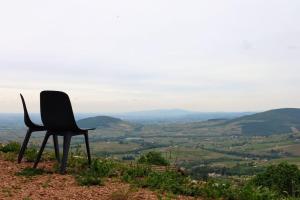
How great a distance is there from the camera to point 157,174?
11.3 metres

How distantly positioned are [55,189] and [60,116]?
7.99 ft

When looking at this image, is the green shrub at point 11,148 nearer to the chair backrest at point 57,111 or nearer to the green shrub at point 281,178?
the chair backrest at point 57,111

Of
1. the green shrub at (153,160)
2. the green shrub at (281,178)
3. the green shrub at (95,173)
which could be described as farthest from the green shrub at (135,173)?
the green shrub at (281,178)

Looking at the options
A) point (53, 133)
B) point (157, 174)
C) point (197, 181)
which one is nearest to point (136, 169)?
point (157, 174)

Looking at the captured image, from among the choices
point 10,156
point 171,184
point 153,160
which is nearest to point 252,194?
point 171,184

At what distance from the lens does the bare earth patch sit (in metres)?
8.65

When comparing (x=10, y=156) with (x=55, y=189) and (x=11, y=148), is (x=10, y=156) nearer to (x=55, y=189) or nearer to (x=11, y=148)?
(x=11, y=148)

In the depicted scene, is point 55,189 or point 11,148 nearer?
point 55,189

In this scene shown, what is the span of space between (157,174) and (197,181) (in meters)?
1.09

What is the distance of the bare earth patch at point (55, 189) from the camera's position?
8648 millimetres

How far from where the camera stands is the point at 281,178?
44.4 ft

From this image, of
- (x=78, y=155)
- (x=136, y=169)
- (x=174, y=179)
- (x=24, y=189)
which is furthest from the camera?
(x=78, y=155)

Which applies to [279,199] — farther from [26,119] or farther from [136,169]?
[26,119]

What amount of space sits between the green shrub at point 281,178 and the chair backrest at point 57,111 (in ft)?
20.6
